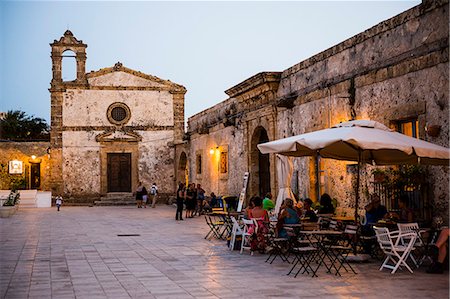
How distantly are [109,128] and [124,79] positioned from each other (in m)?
2.84

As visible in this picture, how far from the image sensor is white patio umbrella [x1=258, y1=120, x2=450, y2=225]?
26.7ft

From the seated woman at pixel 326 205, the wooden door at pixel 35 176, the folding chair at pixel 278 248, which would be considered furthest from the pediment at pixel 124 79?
the folding chair at pixel 278 248

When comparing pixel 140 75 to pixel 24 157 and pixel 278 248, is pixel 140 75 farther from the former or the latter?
pixel 278 248

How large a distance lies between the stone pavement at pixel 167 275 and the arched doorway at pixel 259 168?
6.49 meters

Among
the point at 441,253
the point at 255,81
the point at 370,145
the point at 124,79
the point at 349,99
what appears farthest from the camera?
the point at 124,79

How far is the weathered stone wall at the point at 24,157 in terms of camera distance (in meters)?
34.7

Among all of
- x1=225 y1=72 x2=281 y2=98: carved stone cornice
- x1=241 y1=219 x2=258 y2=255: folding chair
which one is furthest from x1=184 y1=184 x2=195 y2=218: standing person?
x1=241 y1=219 x2=258 y2=255: folding chair

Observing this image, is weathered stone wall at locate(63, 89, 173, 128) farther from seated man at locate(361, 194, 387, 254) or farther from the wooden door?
seated man at locate(361, 194, 387, 254)

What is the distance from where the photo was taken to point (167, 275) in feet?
Result: 26.5

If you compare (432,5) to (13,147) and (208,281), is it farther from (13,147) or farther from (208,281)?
(13,147)

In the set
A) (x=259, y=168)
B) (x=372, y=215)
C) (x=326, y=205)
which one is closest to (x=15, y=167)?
(x=259, y=168)

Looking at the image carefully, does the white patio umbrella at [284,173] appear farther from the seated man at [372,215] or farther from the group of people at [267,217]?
the seated man at [372,215]

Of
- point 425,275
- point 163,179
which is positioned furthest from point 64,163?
point 425,275

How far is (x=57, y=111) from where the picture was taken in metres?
31.2
